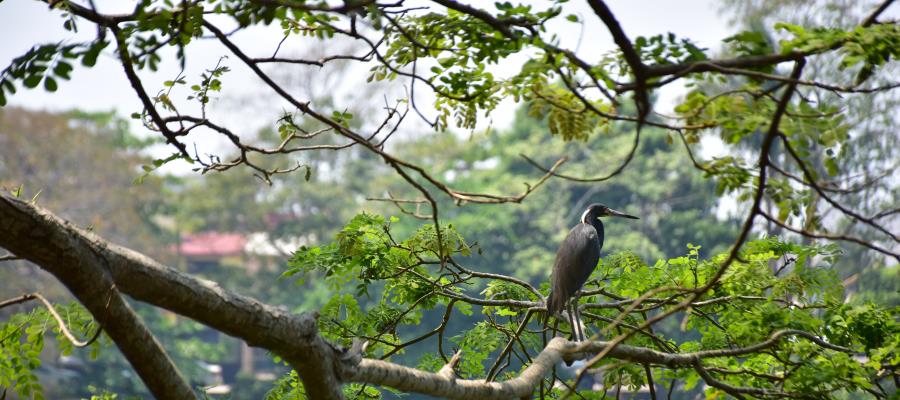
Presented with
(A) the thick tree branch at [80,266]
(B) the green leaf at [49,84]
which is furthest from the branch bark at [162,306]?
(B) the green leaf at [49,84]

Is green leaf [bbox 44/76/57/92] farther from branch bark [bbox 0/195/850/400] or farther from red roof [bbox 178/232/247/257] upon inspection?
red roof [bbox 178/232/247/257]

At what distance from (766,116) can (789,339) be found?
1.82 m

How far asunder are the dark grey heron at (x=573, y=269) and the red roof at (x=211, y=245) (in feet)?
75.4

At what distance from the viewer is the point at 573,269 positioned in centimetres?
436

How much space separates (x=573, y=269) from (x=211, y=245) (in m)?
25.6

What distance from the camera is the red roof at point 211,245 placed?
27.5 metres

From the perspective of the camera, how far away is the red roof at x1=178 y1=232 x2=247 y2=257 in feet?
90.3

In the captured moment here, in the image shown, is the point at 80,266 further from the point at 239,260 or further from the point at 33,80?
the point at 239,260

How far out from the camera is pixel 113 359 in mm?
21625

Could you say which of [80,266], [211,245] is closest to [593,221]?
[80,266]

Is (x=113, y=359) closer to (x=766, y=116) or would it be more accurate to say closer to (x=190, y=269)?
(x=190, y=269)

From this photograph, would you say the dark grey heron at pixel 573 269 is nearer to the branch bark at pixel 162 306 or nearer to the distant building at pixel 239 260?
the branch bark at pixel 162 306

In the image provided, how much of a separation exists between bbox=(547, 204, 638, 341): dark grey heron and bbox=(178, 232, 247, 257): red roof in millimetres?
22985

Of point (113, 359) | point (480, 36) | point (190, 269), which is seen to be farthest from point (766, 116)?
point (190, 269)
